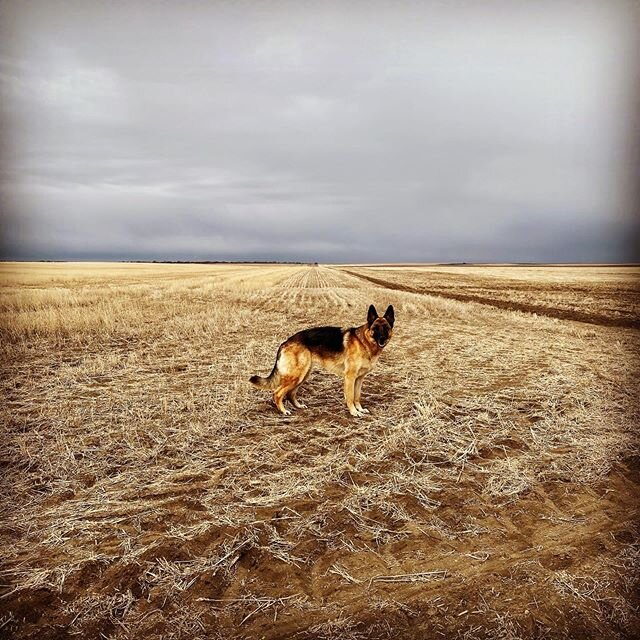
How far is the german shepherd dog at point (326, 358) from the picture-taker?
22.8 feet

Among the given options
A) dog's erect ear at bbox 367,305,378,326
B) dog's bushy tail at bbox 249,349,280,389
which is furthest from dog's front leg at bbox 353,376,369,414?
dog's bushy tail at bbox 249,349,280,389

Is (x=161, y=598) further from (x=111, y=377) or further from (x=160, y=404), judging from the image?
(x=111, y=377)

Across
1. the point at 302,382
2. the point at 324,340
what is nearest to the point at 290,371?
the point at 302,382

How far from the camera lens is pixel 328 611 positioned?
3033mm

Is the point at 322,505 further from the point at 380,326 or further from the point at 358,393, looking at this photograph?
the point at 358,393

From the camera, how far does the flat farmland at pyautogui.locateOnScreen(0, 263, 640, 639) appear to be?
2994 mm

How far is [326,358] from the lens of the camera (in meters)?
7.00

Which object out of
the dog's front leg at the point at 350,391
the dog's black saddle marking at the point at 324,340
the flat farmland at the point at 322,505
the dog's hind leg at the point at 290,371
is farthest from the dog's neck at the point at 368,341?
the flat farmland at the point at 322,505

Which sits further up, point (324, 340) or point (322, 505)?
point (324, 340)

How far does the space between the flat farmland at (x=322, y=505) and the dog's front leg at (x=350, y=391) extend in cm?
37

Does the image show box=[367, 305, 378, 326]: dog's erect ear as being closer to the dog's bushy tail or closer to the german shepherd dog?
the german shepherd dog

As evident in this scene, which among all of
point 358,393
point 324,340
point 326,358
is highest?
point 324,340

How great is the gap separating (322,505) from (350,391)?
2.75 metres

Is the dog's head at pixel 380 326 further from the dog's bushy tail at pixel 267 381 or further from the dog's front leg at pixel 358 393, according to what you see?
the dog's bushy tail at pixel 267 381
